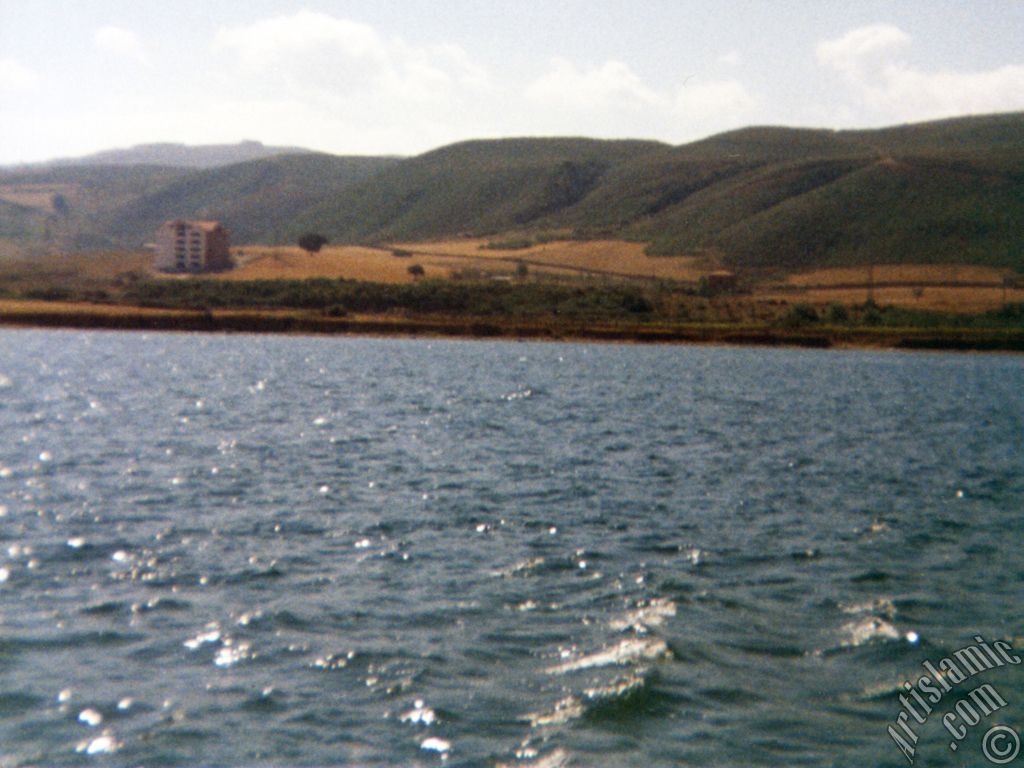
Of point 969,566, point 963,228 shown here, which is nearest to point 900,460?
point 969,566

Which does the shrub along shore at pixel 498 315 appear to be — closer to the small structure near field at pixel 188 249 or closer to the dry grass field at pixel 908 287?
the dry grass field at pixel 908 287

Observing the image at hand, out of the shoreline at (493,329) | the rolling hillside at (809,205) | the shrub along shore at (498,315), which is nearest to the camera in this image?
the shoreline at (493,329)

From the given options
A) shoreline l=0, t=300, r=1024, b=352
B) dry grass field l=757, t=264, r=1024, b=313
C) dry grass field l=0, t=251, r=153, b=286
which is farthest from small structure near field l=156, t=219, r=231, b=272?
dry grass field l=757, t=264, r=1024, b=313

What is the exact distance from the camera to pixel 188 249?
127 metres

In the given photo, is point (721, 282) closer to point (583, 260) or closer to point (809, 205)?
point (583, 260)

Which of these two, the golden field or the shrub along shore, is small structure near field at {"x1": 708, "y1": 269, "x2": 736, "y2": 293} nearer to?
the golden field

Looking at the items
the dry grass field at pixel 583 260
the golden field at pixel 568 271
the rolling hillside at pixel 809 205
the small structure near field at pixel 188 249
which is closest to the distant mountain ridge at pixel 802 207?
the rolling hillside at pixel 809 205

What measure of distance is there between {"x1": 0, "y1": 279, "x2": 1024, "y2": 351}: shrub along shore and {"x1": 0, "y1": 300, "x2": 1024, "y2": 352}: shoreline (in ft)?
0.27

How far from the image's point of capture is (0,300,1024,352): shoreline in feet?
289

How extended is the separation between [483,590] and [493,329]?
7851 cm

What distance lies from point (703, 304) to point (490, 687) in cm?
9489

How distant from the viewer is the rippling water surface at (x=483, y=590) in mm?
9625

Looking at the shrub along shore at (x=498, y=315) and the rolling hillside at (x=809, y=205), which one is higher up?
the rolling hillside at (x=809, y=205)

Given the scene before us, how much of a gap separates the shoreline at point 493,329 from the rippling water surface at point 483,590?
5767cm
